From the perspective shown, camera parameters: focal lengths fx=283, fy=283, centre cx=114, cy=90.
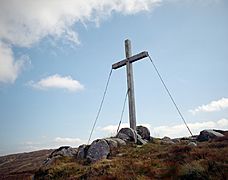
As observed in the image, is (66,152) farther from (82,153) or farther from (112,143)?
(112,143)

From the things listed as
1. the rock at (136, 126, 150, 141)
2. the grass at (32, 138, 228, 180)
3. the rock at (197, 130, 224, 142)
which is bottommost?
the grass at (32, 138, 228, 180)

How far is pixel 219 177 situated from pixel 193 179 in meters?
0.86

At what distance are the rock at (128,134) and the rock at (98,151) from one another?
2.23 meters

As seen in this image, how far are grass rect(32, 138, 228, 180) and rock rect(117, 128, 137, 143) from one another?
183cm

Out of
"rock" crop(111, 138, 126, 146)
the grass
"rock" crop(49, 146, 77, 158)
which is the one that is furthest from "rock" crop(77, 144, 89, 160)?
"rock" crop(111, 138, 126, 146)

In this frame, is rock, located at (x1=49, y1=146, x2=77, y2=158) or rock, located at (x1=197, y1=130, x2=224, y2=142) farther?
rock, located at (x1=197, y1=130, x2=224, y2=142)

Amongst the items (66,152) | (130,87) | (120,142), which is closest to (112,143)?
(120,142)

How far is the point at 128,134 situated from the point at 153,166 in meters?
6.77

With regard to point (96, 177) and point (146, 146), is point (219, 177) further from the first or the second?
point (146, 146)

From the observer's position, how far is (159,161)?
41.3 ft

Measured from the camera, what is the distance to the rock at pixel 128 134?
18500mm

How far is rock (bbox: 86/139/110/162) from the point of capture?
1562 cm

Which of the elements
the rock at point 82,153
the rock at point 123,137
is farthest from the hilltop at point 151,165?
the rock at point 123,137

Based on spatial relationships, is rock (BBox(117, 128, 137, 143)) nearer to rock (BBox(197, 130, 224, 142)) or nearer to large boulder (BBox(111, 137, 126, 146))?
large boulder (BBox(111, 137, 126, 146))
